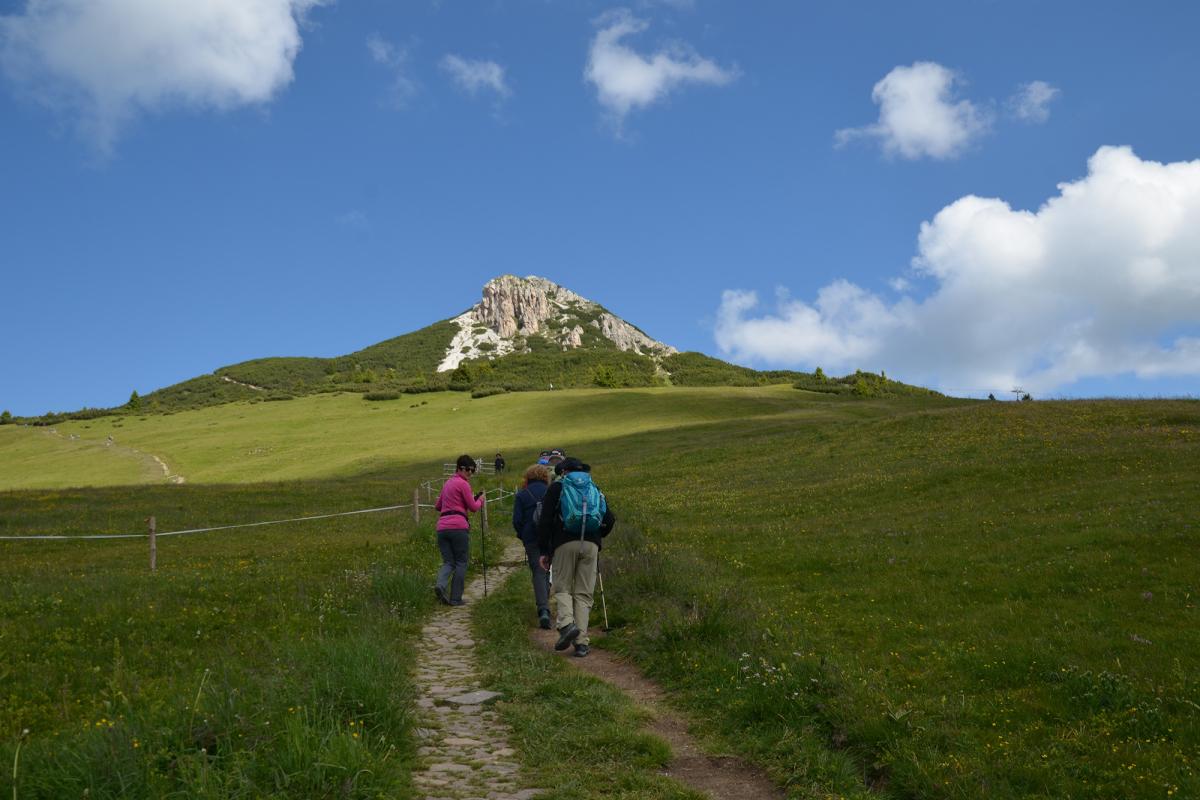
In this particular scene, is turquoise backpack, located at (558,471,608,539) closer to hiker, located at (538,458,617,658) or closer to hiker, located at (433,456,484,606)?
hiker, located at (538,458,617,658)

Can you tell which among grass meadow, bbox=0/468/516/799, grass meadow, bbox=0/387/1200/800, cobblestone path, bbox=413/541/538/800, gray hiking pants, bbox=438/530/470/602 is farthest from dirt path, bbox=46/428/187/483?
cobblestone path, bbox=413/541/538/800

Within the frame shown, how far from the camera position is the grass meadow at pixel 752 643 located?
22.6 ft

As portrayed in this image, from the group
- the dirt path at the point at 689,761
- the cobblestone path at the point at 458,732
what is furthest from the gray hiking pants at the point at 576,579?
the cobblestone path at the point at 458,732

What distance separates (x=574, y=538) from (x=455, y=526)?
13.9 ft

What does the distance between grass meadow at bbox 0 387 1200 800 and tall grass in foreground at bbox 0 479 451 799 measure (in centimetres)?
4

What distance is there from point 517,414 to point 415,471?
27.8 m

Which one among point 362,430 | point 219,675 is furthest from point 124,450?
point 219,675

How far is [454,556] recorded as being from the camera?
15.7 m

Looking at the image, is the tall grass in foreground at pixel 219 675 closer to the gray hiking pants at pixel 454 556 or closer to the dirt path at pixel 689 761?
the gray hiking pants at pixel 454 556

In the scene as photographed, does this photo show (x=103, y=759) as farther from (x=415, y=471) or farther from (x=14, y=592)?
(x=415, y=471)

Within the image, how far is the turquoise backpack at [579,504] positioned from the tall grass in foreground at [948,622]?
189 centimetres

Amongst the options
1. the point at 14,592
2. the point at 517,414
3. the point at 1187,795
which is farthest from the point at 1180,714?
the point at 517,414

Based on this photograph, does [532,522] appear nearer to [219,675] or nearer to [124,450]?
[219,675]

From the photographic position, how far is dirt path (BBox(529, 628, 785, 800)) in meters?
7.14
